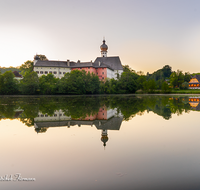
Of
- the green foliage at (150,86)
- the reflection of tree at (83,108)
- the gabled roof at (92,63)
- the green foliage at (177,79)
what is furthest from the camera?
the green foliage at (177,79)

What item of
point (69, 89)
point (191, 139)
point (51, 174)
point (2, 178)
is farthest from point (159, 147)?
point (69, 89)

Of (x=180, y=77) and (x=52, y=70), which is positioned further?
(x=180, y=77)

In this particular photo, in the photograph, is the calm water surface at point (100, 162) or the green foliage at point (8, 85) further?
the green foliage at point (8, 85)

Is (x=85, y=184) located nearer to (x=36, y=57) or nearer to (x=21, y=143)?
(x=21, y=143)

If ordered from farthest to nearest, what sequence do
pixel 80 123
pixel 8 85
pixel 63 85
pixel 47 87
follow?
pixel 8 85
pixel 47 87
pixel 63 85
pixel 80 123

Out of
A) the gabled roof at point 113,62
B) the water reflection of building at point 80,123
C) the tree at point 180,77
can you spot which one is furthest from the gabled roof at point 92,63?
the water reflection of building at point 80,123

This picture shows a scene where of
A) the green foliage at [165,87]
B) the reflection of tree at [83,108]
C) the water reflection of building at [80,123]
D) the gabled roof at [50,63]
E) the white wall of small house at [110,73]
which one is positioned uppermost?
the gabled roof at [50,63]

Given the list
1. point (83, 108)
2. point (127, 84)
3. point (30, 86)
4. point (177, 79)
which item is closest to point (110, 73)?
point (127, 84)

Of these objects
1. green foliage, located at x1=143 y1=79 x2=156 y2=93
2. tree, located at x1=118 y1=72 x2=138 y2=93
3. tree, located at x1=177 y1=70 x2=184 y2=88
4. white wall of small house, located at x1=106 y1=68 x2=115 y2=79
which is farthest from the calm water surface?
tree, located at x1=177 y1=70 x2=184 y2=88

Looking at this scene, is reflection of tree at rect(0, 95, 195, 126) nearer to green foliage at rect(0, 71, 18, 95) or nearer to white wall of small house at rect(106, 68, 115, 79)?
green foliage at rect(0, 71, 18, 95)

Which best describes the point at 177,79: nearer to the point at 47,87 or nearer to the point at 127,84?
the point at 127,84

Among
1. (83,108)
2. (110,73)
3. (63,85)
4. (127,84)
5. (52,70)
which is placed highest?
(52,70)

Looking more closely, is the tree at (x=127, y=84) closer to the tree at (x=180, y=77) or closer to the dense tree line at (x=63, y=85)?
the dense tree line at (x=63, y=85)

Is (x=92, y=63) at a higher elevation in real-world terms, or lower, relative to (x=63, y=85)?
higher
